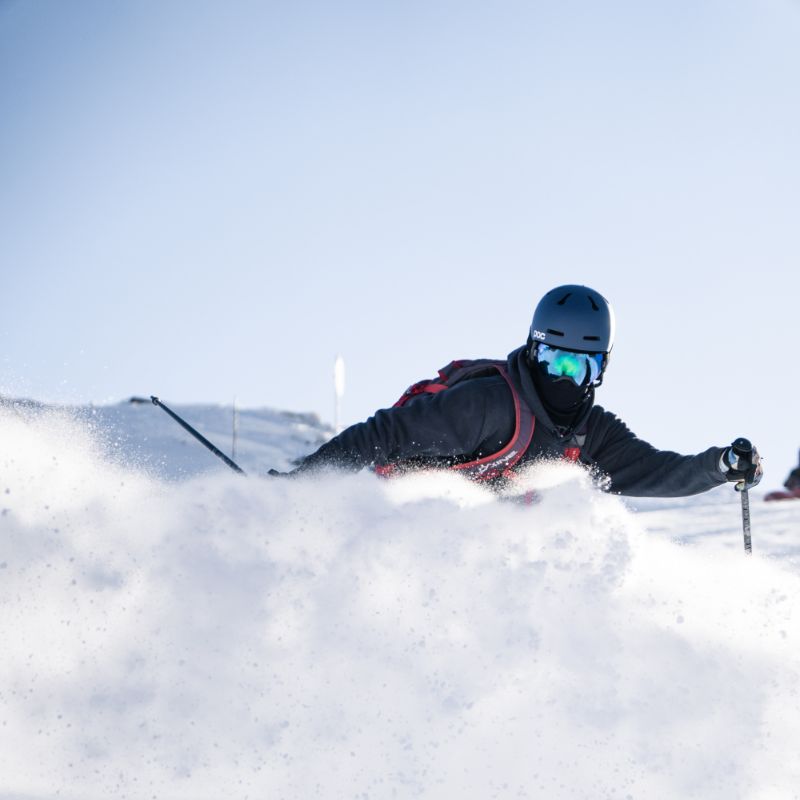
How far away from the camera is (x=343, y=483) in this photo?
4.44 metres

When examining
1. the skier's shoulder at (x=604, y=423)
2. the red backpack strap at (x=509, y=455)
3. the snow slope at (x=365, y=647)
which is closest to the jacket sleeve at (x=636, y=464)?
the skier's shoulder at (x=604, y=423)

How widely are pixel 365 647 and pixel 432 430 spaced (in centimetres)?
135

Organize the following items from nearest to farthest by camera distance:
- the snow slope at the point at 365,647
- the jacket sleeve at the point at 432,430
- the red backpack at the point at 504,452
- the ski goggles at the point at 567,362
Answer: the snow slope at the point at 365,647 < the jacket sleeve at the point at 432,430 < the red backpack at the point at 504,452 < the ski goggles at the point at 567,362

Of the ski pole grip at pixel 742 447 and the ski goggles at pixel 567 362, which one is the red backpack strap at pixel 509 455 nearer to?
the ski goggles at pixel 567 362

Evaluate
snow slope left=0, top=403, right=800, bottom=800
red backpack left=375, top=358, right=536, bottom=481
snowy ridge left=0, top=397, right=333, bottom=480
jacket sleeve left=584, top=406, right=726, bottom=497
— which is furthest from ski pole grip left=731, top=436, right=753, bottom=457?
snowy ridge left=0, top=397, right=333, bottom=480

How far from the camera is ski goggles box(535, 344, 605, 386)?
497 cm

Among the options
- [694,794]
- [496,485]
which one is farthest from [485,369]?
[694,794]

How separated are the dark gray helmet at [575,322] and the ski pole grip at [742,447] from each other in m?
0.82

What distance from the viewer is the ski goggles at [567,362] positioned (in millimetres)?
4969

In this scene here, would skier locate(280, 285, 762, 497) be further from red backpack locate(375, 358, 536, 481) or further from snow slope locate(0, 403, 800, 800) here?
snow slope locate(0, 403, 800, 800)

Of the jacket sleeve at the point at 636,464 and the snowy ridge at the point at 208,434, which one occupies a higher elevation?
the jacket sleeve at the point at 636,464

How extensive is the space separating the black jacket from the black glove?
0.21 feet

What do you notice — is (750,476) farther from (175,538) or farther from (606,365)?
(175,538)

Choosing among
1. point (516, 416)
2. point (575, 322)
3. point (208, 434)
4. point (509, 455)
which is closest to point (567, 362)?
point (575, 322)
